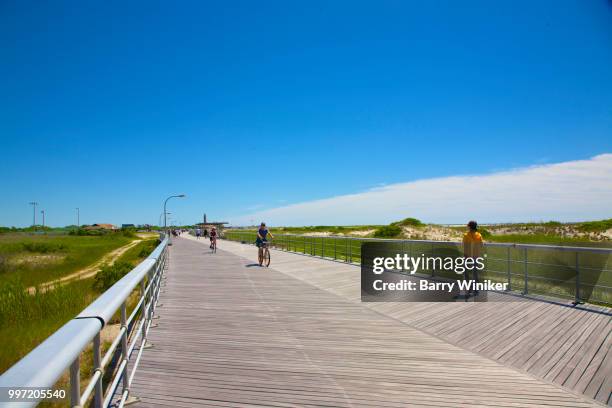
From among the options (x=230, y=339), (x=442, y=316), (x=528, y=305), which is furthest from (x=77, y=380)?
(x=528, y=305)

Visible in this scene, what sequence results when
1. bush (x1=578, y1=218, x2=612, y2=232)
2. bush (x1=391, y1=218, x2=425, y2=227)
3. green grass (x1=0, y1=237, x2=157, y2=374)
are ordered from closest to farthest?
1. green grass (x1=0, y1=237, x2=157, y2=374)
2. bush (x1=578, y1=218, x2=612, y2=232)
3. bush (x1=391, y1=218, x2=425, y2=227)

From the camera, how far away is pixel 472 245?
7.91 m

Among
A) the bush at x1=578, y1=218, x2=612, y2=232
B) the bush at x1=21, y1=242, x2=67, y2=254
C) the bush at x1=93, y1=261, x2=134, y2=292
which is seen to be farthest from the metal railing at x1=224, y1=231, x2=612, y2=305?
the bush at x1=21, y1=242, x2=67, y2=254

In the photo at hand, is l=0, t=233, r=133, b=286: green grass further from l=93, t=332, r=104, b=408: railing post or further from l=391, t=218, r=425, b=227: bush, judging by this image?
l=391, t=218, r=425, b=227: bush

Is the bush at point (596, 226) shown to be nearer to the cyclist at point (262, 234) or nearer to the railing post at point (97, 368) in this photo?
the cyclist at point (262, 234)

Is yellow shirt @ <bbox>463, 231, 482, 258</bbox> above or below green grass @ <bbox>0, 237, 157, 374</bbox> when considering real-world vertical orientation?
above

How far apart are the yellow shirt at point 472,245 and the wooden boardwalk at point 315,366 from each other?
2.79 m

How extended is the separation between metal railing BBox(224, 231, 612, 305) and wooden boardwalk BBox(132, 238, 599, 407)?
9.00 ft

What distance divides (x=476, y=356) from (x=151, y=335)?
459cm

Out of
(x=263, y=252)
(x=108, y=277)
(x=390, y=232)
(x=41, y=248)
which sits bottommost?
(x=41, y=248)

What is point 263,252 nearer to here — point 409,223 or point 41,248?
point 409,223

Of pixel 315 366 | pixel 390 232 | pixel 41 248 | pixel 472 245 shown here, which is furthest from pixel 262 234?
pixel 41 248

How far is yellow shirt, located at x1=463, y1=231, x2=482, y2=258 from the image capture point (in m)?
7.84

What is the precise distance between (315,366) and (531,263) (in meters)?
5.61
